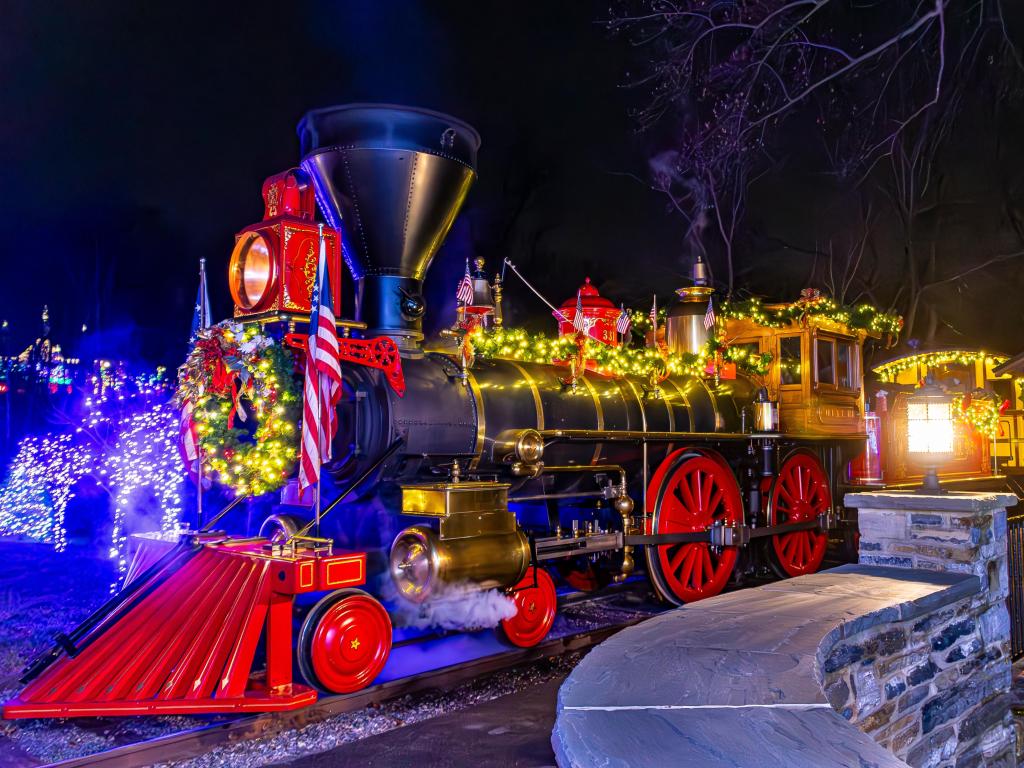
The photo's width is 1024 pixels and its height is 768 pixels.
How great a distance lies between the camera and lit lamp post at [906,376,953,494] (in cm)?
580

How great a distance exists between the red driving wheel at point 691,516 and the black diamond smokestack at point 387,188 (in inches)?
114

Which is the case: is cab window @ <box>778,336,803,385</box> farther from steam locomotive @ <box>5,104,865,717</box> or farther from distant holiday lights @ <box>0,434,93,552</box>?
distant holiday lights @ <box>0,434,93,552</box>

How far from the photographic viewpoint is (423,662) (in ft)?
18.4

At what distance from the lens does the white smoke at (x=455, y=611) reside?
519 centimetres

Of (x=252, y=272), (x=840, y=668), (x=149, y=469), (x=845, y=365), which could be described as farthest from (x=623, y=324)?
(x=149, y=469)

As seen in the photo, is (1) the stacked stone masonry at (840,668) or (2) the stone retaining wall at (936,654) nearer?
(1) the stacked stone masonry at (840,668)

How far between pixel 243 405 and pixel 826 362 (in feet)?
22.0

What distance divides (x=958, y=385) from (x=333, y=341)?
12765 millimetres

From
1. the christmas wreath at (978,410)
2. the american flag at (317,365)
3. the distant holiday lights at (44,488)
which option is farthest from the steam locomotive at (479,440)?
the distant holiday lights at (44,488)

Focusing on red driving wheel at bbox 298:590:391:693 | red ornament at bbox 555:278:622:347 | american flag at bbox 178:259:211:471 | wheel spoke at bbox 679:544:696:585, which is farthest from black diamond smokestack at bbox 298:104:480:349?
Result: wheel spoke at bbox 679:544:696:585

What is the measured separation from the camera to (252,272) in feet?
17.4

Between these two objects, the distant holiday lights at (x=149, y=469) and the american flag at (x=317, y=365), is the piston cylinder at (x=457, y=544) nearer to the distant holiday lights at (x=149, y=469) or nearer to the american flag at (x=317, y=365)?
the american flag at (x=317, y=365)

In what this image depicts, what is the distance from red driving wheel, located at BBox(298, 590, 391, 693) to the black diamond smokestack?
1.97 m

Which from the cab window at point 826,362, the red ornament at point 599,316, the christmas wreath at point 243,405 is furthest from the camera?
the cab window at point 826,362
